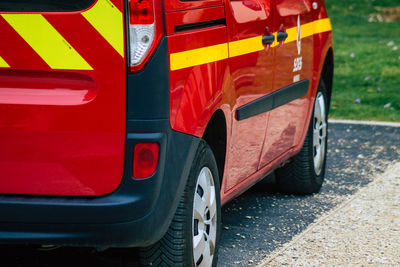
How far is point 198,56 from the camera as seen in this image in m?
3.72

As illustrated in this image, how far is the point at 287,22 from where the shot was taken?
5199mm

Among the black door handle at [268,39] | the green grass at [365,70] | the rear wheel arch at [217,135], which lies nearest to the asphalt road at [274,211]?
the rear wheel arch at [217,135]

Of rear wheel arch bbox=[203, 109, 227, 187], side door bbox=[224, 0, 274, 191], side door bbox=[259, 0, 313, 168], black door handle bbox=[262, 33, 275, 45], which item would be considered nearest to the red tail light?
rear wheel arch bbox=[203, 109, 227, 187]

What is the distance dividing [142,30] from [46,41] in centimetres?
37

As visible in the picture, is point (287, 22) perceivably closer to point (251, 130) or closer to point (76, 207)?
point (251, 130)

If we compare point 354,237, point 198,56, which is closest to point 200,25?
point 198,56

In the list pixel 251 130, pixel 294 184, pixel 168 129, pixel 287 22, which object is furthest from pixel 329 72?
pixel 168 129

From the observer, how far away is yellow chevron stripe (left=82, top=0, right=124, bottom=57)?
3246 mm

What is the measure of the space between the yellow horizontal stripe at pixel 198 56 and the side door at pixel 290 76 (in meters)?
0.98

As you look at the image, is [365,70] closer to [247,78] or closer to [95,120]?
[247,78]

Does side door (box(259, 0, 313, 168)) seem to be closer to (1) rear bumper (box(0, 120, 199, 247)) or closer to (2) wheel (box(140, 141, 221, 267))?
(2) wheel (box(140, 141, 221, 267))

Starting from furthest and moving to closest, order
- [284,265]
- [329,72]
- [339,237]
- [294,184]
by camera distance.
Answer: [329,72], [294,184], [339,237], [284,265]

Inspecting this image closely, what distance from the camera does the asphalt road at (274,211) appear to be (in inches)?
182

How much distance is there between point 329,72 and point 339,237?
1.83m
